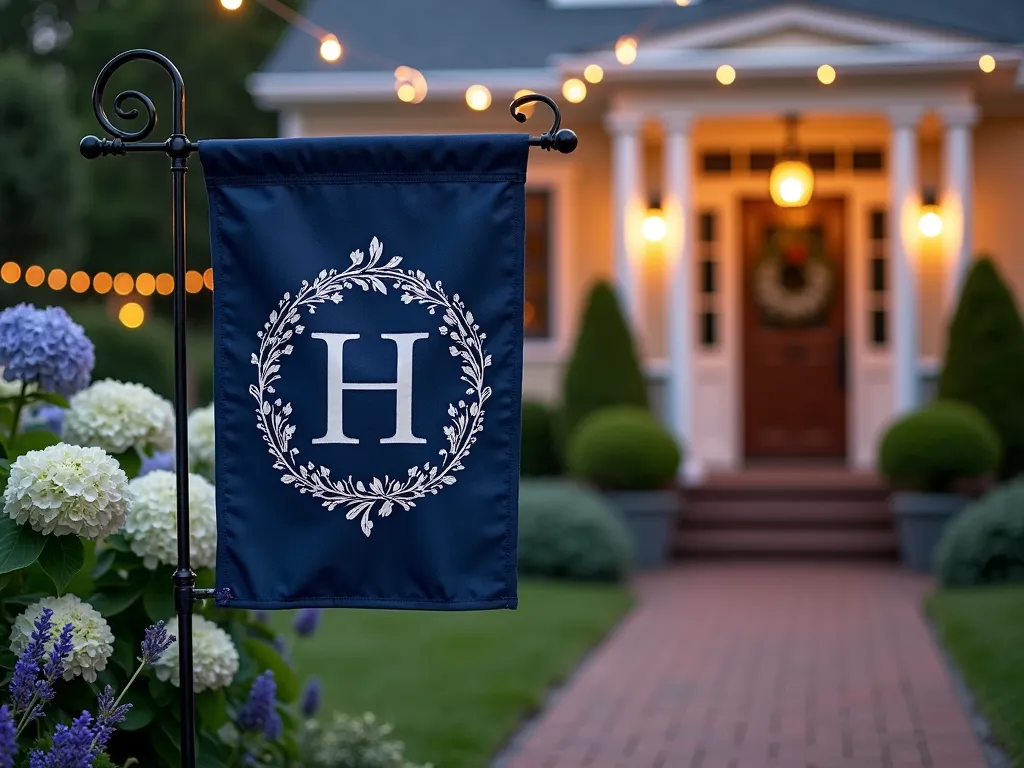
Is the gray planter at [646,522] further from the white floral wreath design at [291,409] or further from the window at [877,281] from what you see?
the white floral wreath design at [291,409]

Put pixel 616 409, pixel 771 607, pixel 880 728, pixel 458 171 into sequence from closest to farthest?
pixel 458 171
pixel 880 728
pixel 771 607
pixel 616 409

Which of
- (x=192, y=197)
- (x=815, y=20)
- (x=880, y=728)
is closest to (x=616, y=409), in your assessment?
(x=815, y=20)

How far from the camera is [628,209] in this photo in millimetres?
12172

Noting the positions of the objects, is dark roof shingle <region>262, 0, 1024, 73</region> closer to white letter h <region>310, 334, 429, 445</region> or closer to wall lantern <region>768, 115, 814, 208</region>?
wall lantern <region>768, 115, 814, 208</region>

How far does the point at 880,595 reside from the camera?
9758 millimetres

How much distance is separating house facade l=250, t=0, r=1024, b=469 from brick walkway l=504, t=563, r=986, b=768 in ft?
10.3

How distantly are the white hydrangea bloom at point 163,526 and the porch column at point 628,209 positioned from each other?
8.54 m

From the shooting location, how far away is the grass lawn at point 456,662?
235 inches

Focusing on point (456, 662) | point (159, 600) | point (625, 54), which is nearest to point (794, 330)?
point (625, 54)

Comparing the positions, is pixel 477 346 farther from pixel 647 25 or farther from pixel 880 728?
pixel 647 25

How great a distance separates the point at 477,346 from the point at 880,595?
718cm

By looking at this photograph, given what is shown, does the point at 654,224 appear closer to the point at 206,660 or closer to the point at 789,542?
the point at 789,542

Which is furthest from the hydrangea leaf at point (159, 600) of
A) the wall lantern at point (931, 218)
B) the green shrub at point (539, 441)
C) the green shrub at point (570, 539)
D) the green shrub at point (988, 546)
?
the wall lantern at point (931, 218)

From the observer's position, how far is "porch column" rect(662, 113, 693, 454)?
12.0 m
